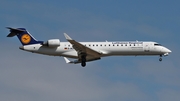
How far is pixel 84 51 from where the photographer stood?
5591 cm

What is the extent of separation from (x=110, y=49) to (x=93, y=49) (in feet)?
6.28

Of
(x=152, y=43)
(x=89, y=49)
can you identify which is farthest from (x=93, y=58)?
(x=152, y=43)

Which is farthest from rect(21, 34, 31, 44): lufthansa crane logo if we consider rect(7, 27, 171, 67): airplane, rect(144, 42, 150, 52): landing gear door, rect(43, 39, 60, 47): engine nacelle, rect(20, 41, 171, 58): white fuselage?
rect(144, 42, 150, 52): landing gear door

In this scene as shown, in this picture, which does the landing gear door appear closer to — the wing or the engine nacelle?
the wing

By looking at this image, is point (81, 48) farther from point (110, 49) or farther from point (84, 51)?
point (110, 49)

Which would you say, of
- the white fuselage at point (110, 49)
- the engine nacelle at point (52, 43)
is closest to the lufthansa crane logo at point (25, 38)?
the white fuselage at point (110, 49)

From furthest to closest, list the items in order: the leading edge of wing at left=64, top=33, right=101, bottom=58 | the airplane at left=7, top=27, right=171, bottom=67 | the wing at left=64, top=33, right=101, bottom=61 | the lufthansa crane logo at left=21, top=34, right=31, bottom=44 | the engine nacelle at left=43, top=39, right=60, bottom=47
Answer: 1. the lufthansa crane logo at left=21, top=34, right=31, bottom=44
2. the engine nacelle at left=43, top=39, right=60, bottom=47
3. the airplane at left=7, top=27, right=171, bottom=67
4. the wing at left=64, top=33, right=101, bottom=61
5. the leading edge of wing at left=64, top=33, right=101, bottom=58

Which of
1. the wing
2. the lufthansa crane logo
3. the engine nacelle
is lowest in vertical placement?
the wing

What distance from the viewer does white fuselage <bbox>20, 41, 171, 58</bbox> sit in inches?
2215

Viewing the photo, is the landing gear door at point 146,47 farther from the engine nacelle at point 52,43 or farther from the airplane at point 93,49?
the engine nacelle at point 52,43

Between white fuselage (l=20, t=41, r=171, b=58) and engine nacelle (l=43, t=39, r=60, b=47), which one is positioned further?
engine nacelle (l=43, t=39, r=60, b=47)

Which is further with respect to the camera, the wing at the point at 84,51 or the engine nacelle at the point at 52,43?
the engine nacelle at the point at 52,43

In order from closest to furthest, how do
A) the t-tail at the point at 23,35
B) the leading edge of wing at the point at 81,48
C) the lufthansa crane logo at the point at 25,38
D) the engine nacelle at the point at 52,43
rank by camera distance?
the leading edge of wing at the point at 81,48
the engine nacelle at the point at 52,43
the t-tail at the point at 23,35
the lufthansa crane logo at the point at 25,38

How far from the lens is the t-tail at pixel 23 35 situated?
190 feet
